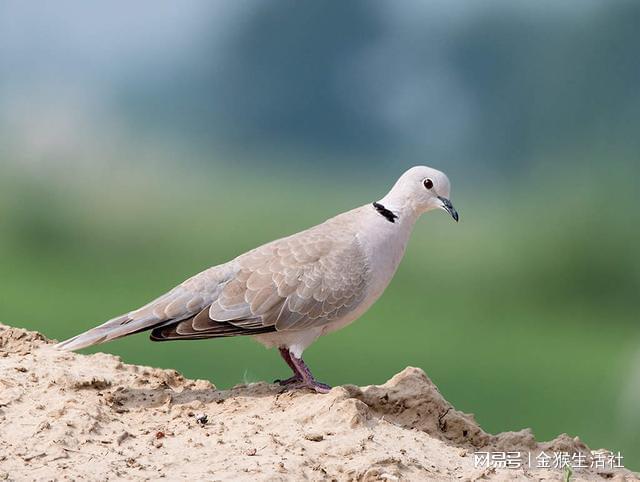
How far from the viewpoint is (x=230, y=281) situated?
6949mm

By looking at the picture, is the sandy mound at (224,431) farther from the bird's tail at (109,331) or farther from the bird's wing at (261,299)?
the bird's wing at (261,299)

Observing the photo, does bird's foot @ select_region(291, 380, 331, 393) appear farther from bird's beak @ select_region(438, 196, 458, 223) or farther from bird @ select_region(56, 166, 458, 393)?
bird's beak @ select_region(438, 196, 458, 223)

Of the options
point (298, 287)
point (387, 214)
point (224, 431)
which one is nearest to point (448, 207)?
point (387, 214)

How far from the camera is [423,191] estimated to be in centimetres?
711

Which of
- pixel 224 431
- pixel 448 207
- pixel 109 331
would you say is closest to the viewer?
pixel 224 431

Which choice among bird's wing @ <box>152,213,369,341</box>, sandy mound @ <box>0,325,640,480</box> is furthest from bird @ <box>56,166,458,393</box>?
sandy mound @ <box>0,325,640,480</box>

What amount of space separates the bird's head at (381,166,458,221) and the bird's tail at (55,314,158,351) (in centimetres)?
187

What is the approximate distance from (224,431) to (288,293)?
1.06 metres

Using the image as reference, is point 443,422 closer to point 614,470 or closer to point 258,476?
point 614,470

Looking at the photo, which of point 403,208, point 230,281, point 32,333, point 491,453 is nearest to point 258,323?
point 230,281

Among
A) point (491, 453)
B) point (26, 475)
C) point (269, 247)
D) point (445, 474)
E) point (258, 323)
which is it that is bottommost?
point (26, 475)

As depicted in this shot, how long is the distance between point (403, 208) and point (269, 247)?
3.19 ft

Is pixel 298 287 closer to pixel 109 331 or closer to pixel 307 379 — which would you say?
pixel 307 379

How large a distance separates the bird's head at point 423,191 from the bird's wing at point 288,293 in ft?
1.49
